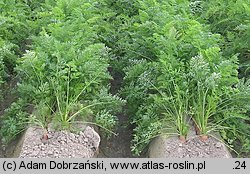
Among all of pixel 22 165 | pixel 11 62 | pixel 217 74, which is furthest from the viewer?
pixel 11 62

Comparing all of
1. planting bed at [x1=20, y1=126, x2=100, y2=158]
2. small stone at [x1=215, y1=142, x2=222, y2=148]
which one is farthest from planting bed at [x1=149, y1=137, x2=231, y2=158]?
planting bed at [x1=20, y1=126, x2=100, y2=158]

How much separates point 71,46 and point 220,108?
1914 mm

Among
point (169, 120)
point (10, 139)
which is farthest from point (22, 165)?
point (169, 120)

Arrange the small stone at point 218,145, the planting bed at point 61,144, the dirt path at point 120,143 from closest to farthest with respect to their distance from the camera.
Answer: the planting bed at point 61,144 < the small stone at point 218,145 < the dirt path at point 120,143

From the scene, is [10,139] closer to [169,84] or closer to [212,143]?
[169,84]

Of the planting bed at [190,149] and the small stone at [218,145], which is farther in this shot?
the small stone at [218,145]

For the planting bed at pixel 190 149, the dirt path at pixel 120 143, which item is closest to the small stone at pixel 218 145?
the planting bed at pixel 190 149

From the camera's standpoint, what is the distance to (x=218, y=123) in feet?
17.6

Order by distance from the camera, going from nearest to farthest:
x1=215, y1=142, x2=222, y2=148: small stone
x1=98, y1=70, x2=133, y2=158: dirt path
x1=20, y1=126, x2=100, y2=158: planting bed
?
x1=20, y1=126, x2=100, y2=158: planting bed
x1=215, y1=142, x2=222, y2=148: small stone
x1=98, y1=70, x2=133, y2=158: dirt path

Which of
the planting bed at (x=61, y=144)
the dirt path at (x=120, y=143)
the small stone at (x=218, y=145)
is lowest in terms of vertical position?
the dirt path at (x=120, y=143)

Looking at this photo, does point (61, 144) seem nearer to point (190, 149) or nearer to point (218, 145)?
point (190, 149)

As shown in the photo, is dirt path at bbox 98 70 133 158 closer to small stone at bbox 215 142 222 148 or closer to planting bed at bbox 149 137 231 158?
planting bed at bbox 149 137 231 158

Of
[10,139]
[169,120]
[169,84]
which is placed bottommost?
[10,139]

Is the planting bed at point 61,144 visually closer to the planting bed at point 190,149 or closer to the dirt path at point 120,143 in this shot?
the dirt path at point 120,143
